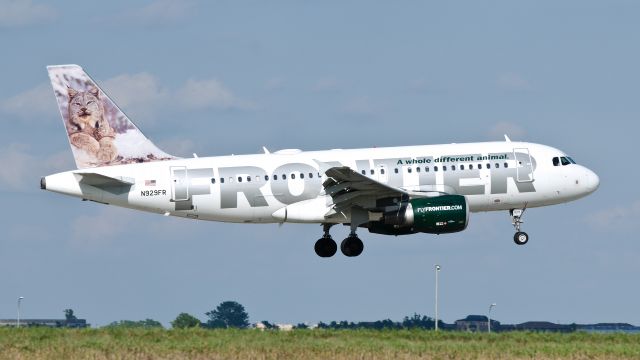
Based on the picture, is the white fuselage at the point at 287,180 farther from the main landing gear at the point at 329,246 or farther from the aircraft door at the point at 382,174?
the main landing gear at the point at 329,246

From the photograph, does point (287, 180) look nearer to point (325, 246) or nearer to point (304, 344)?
point (325, 246)

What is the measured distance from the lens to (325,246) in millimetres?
63562

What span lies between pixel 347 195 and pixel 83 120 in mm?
13459

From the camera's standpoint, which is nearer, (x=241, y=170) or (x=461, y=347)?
(x=461, y=347)

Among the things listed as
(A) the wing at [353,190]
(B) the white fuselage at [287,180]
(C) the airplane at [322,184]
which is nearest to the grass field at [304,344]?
(A) the wing at [353,190]

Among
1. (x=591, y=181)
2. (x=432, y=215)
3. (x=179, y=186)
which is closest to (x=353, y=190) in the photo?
(x=432, y=215)

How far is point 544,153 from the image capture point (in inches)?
2447

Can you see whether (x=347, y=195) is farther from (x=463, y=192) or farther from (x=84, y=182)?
(x=84, y=182)

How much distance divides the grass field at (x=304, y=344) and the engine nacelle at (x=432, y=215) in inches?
508

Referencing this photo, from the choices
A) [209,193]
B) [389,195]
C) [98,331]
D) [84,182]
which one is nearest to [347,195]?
[389,195]

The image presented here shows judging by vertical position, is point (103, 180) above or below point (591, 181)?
below

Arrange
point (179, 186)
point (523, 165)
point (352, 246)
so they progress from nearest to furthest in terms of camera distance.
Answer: point (179, 186), point (523, 165), point (352, 246)

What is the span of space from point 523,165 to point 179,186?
15.8 metres

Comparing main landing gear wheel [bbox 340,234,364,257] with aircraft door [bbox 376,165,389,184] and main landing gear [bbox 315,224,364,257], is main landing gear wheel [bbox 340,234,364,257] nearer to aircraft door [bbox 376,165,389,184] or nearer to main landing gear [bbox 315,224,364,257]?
main landing gear [bbox 315,224,364,257]
